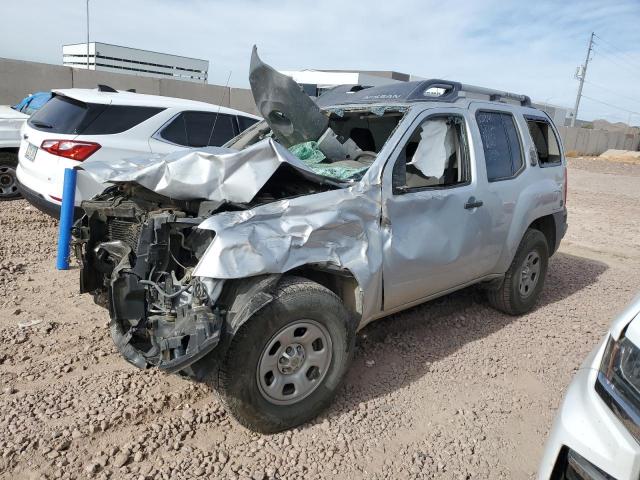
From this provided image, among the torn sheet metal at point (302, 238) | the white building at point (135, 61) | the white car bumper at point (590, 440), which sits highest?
the white building at point (135, 61)

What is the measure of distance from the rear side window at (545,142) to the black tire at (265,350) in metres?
3.04

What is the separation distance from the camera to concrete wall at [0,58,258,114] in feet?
45.2

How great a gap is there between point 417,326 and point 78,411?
2736 millimetres

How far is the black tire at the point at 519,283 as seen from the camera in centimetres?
457

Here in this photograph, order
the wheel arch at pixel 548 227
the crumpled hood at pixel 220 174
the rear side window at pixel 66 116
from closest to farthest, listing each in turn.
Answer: the crumpled hood at pixel 220 174 < the wheel arch at pixel 548 227 < the rear side window at pixel 66 116

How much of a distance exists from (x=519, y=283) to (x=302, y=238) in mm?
2719

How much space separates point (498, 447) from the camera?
9.54 ft

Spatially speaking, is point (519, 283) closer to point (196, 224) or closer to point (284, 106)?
point (284, 106)

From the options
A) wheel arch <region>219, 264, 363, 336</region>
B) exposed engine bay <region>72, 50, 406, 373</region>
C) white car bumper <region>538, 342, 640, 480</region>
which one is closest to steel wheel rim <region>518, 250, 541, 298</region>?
exposed engine bay <region>72, 50, 406, 373</region>

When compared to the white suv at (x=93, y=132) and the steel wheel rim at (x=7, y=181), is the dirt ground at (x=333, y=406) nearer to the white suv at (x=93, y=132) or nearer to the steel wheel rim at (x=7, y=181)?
the white suv at (x=93, y=132)

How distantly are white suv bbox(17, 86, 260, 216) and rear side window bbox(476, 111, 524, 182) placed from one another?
3.82m

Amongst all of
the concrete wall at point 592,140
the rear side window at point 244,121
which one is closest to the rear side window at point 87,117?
the rear side window at point 244,121

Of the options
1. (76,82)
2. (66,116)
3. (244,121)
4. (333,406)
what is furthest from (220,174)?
(76,82)

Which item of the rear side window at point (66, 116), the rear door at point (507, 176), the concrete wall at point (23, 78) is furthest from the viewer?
the concrete wall at point (23, 78)
